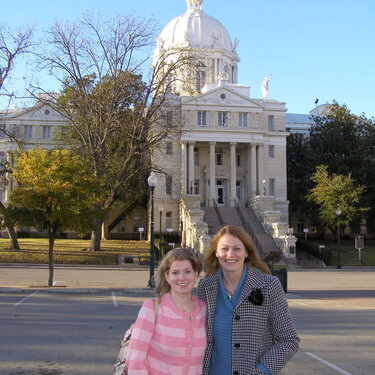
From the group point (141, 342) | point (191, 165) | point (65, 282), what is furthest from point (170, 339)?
point (191, 165)

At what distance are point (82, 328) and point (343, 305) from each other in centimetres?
937

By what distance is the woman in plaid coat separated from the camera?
337cm

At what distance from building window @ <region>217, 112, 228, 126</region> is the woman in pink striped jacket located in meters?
51.9

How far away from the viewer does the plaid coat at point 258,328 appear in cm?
336

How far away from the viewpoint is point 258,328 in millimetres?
3441

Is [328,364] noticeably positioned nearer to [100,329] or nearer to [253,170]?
[100,329]

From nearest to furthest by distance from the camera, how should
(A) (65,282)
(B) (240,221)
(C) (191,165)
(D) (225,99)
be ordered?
(A) (65,282)
(B) (240,221)
(C) (191,165)
(D) (225,99)

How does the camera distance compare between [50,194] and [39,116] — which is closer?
[50,194]

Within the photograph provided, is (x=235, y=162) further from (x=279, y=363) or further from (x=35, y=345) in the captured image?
(x=279, y=363)

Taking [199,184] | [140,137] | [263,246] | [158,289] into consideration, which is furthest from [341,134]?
[158,289]

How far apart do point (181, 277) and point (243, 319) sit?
0.53 metres

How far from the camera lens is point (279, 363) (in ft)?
11.0

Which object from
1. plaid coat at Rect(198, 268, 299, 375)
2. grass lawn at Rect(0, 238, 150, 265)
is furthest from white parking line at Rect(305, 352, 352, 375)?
grass lawn at Rect(0, 238, 150, 265)

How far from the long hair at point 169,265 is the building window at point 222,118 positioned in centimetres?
5168
